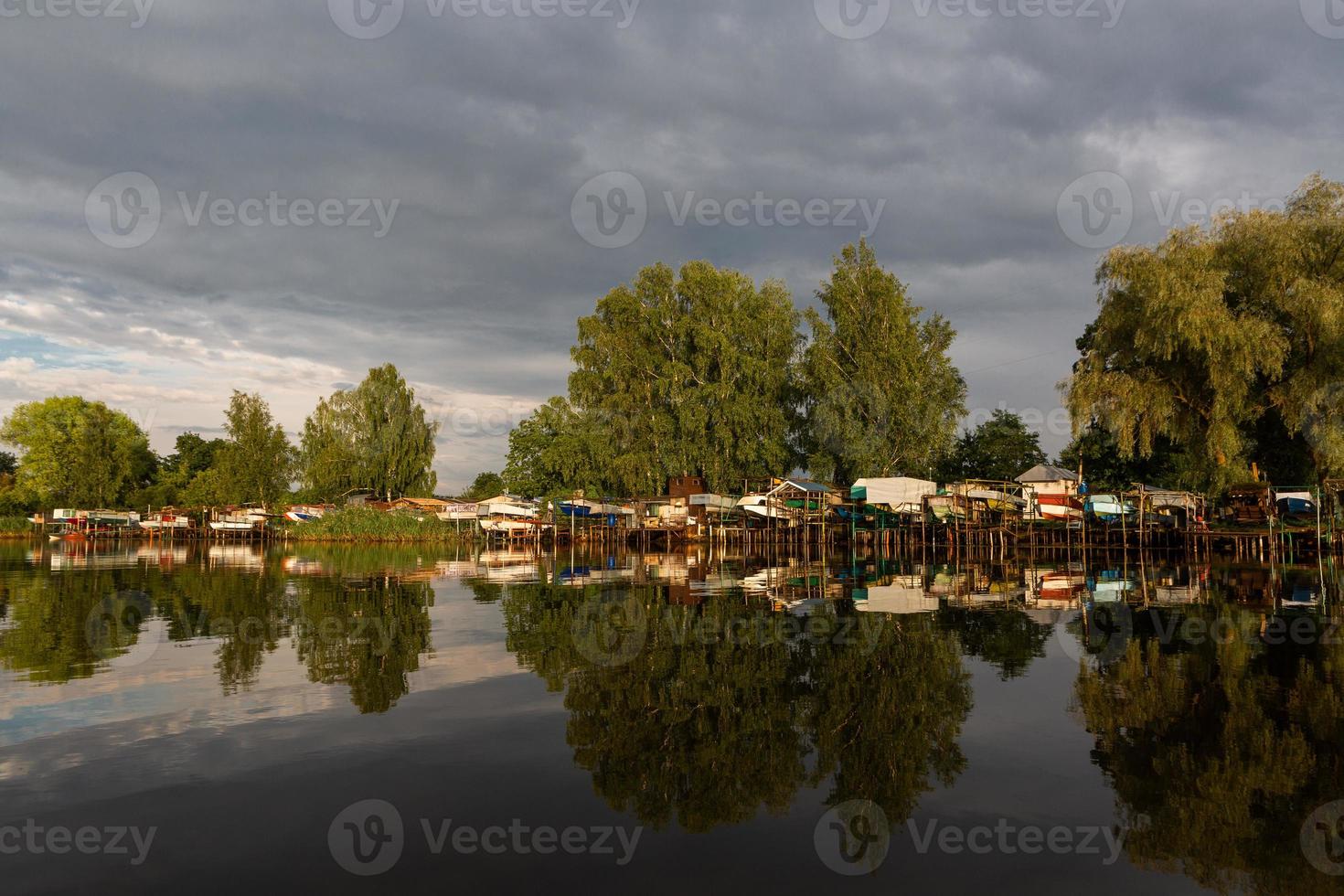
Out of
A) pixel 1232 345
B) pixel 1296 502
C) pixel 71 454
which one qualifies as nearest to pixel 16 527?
pixel 71 454

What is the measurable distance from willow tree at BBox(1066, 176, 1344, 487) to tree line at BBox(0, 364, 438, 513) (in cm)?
5555

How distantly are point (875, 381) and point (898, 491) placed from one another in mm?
11915

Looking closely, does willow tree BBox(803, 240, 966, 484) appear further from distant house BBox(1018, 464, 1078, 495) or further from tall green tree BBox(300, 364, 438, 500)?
tall green tree BBox(300, 364, 438, 500)

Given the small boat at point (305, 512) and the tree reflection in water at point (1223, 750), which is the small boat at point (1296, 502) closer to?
the tree reflection in water at point (1223, 750)

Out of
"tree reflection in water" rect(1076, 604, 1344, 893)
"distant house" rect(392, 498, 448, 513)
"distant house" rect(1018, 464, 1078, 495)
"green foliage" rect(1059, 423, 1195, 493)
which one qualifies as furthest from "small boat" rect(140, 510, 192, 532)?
"tree reflection in water" rect(1076, 604, 1344, 893)

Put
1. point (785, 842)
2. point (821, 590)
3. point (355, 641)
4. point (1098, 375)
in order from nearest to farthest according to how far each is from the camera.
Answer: point (785, 842) < point (355, 641) < point (821, 590) < point (1098, 375)

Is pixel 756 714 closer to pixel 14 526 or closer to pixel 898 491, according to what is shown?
pixel 898 491

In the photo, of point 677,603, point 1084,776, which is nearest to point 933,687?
point 1084,776

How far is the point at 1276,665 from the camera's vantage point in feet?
35.0

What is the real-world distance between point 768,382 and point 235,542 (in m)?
48.0

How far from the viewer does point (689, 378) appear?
2100 inches

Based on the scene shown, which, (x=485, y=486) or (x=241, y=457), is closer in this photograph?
(x=241, y=457)

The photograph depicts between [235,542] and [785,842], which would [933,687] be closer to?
[785,842]

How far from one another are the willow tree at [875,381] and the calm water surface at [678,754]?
113 ft
